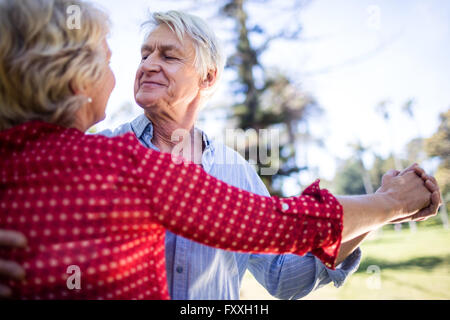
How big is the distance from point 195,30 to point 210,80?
1.08 feet

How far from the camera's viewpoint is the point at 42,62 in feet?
2.65

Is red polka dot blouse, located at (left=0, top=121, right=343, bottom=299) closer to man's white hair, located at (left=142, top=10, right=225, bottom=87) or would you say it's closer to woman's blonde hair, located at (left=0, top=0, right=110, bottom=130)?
woman's blonde hair, located at (left=0, top=0, right=110, bottom=130)

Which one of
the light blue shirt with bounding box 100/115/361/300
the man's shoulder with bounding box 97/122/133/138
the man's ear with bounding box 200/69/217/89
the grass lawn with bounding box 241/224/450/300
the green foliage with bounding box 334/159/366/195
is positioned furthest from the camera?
the green foliage with bounding box 334/159/366/195

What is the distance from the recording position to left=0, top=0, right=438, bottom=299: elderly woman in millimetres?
731

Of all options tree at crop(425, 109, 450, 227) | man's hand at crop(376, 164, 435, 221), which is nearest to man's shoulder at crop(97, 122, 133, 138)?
man's hand at crop(376, 164, 435, 221)

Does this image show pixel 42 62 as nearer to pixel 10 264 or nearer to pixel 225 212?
pixel 10 264

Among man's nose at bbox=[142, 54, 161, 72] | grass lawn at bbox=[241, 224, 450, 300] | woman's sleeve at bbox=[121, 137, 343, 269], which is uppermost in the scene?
man's nose at bbox=[142, 54, 161, 72]

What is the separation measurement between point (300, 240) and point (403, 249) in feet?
60.7

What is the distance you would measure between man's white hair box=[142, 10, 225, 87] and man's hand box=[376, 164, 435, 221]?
1.26 metres

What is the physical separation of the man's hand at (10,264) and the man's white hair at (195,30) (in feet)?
4.60


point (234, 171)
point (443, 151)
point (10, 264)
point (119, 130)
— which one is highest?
point (443, 151)

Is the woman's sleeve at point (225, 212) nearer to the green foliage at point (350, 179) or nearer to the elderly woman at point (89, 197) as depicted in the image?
the elderly woman at point (89, 197)

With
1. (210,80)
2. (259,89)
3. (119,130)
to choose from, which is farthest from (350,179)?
(119,130)

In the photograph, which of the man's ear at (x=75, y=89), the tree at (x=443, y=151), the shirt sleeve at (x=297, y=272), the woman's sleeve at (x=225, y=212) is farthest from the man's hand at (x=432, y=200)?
the tree at (x=443, y=151)
